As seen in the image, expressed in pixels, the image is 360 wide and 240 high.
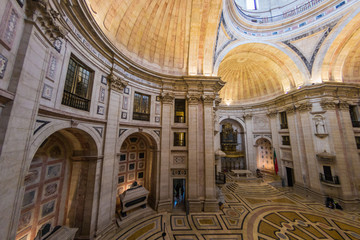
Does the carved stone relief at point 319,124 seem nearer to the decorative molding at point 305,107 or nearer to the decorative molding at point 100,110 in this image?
the decorative molding at point 305,107

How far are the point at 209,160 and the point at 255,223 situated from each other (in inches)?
170

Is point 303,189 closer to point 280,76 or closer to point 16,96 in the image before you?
point 280,76

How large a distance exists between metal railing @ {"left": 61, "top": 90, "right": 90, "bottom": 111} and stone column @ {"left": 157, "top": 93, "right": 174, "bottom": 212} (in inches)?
189

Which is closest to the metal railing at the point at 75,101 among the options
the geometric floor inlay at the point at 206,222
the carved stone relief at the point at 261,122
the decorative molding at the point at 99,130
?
the decorative molding at the point at 99,130

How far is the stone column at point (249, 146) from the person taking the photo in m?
18.4

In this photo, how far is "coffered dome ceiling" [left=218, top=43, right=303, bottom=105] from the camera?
46.3 ft

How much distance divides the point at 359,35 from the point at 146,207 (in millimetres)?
21489

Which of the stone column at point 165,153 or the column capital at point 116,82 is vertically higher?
the column capital at point 116,82

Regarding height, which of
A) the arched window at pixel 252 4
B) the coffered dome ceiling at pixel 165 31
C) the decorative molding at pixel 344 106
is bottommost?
the decorative molding at pixel 344 106

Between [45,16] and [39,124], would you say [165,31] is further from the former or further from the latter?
[39,124]

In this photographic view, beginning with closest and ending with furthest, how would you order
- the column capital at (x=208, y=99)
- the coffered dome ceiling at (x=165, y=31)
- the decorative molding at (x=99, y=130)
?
the decorative molding at (x=99, y=130) < the coffered dome ceiling at (x=165, y=31) < the column capital at (x=208, y=99)

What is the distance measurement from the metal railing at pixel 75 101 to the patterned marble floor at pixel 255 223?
254 inches

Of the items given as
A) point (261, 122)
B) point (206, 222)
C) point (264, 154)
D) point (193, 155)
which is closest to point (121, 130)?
point (193, 155)

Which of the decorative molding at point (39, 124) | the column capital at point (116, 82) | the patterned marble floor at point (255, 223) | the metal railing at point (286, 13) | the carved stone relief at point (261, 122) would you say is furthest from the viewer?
the carved stone relief at point (261, 122)
